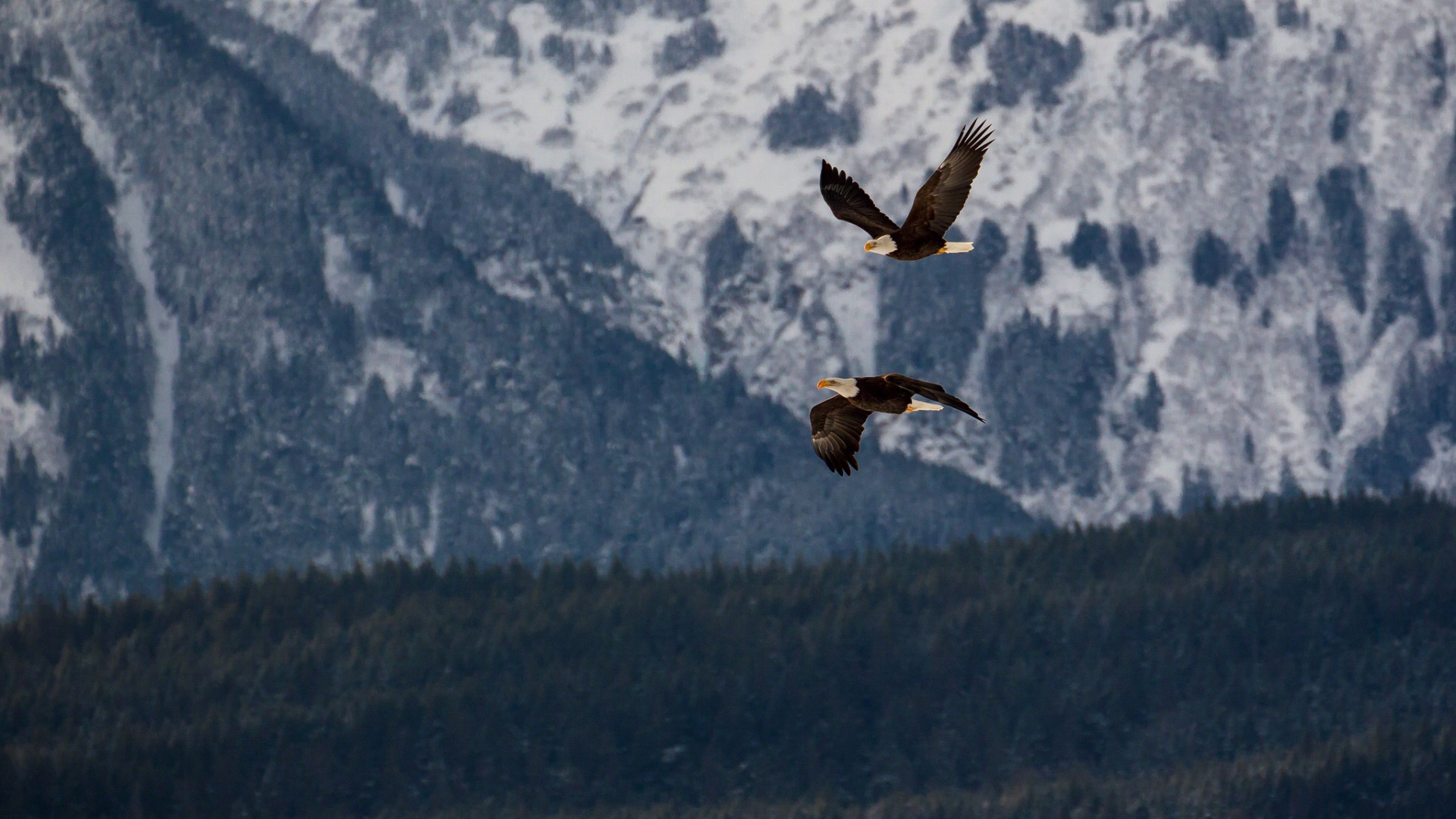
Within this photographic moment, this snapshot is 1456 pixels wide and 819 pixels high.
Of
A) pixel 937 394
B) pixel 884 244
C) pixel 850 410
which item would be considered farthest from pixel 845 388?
pixel 937 394

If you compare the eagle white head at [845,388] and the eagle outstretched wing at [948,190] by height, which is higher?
the eagle outstretched wing at [948,190]

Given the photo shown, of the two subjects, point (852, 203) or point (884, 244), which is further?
point (852, 203)

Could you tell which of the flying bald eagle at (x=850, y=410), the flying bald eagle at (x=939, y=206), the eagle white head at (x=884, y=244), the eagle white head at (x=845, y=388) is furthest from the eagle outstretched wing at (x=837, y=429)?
the flying bald eagle at (x=939, y=206)

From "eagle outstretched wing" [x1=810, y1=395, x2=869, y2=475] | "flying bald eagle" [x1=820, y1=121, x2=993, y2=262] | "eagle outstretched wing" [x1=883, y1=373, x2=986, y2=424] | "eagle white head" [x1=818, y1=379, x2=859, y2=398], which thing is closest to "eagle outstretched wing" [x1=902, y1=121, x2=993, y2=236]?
"flying bald eagle" [x1=820, y1=121, x2=993, y2=262]

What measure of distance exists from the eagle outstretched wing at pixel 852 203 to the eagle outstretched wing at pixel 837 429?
5.17 metres

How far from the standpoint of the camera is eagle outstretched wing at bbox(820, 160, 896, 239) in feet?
228

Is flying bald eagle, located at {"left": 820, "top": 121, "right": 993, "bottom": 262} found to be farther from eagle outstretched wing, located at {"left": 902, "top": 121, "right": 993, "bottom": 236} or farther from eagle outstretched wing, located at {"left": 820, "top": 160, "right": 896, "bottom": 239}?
eagle outstretched wing, located at {"left": 820, "top": 160, "right": 896, "bottom": 239}

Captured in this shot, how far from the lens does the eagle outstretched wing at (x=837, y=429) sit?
6375cm

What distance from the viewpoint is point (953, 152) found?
67.0 metres

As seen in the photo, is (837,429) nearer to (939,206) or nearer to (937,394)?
(937,394)

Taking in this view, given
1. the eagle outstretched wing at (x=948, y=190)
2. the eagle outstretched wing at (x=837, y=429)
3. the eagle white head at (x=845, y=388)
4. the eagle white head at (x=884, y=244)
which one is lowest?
the eagle outstretched wing at (x=837, y=429)

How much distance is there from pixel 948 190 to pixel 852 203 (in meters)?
3.84

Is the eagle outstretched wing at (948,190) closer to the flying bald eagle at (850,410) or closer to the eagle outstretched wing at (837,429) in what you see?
the flying bald eagle at (850,410)

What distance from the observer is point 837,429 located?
6462 cm
